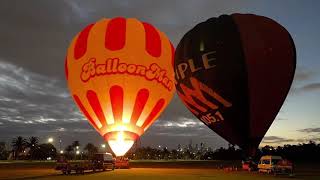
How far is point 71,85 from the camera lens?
3625 centimetres

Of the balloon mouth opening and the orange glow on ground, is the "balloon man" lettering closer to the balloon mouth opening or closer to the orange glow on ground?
the balloon mouth opening

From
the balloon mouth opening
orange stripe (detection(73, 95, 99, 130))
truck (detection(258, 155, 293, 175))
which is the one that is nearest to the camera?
truck (detection(258, 155, 293, 175))

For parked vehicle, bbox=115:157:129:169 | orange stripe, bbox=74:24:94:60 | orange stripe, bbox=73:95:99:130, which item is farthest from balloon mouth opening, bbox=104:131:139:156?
orange stripe, bbox=74:24:94:60

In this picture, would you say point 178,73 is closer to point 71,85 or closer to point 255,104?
point 255,104

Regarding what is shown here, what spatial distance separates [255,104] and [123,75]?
11.4m

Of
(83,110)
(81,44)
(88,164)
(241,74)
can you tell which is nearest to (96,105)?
(83,110)

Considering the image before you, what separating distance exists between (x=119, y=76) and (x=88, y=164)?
366 inches

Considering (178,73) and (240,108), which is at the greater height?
(178,73)

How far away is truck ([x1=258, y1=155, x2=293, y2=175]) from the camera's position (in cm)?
3250

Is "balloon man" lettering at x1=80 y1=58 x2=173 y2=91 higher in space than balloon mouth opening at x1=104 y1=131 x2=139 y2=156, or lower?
higher

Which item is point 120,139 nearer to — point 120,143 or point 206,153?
point 120,143

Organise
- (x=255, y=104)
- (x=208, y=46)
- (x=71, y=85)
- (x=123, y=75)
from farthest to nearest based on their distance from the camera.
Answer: (x=71, y=85) → (x=123, y=75) → (x=208, y=46) → (x=255, y=104)

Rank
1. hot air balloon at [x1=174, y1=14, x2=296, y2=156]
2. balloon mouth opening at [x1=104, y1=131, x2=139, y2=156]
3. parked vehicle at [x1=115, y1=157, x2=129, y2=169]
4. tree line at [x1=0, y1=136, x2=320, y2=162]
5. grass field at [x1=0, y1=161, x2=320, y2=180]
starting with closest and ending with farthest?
hot air balloon at [x1=174, y1=14, x2=296, y2=156] < grass field at [x1=0, y1=161, x2=320, y2=180] < balloon mouth opening at [x1=104, y1=131, x2=139, y2=156] < parked vehicle at [x1=115, y1=157, x2=129, y2=169] < tree line at [x1=0, y1=136, x2=320, y2=162]

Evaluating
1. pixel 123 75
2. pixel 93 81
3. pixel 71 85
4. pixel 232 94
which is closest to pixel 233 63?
pixel 232 94
